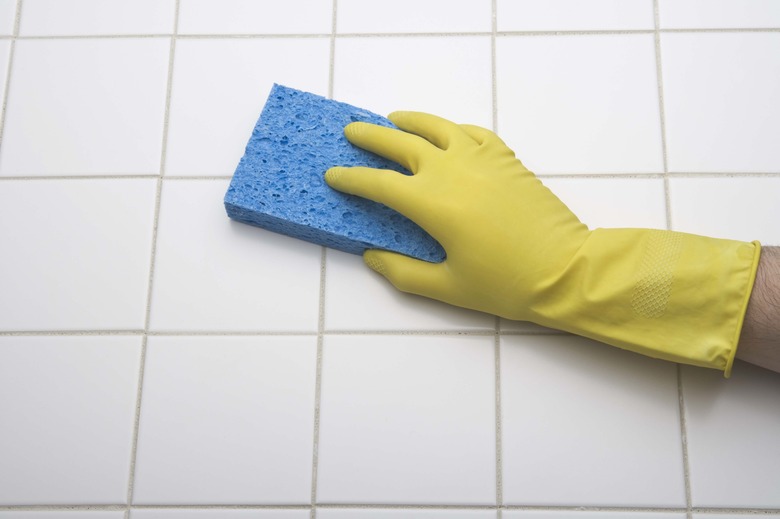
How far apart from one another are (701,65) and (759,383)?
0.54m

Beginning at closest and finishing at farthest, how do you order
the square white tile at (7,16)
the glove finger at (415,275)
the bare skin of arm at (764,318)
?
the bare skin of arm at (764,318)
the glove finger at (415,275)
the square white tile at (7,16)

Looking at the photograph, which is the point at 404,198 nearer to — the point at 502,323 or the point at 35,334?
the point at 502,323

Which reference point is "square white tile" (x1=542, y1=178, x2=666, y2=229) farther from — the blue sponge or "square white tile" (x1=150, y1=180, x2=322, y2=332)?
"square white tile" (x1=150, y1=180, x2=322, y2=332)

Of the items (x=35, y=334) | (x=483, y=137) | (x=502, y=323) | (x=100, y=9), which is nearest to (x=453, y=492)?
(x=502, y=323)

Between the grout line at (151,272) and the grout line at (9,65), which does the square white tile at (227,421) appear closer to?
the grout line at (151,272)

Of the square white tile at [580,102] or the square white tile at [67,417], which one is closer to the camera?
the square white tile at [67,417]

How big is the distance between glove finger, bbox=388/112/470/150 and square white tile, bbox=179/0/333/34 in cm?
24

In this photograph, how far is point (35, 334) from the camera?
1.13 metres

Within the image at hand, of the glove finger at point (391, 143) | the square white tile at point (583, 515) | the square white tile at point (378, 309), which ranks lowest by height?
the square white tile at point (583, 515)

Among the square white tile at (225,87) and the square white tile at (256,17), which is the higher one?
the square white tile at (256,17)

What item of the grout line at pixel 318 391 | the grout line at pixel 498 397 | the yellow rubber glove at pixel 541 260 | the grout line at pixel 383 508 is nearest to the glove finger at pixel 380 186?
the yellow rubber glove at pixel 541 260

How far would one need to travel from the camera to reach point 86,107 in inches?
48.7

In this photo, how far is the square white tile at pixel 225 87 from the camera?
1199 millimetres

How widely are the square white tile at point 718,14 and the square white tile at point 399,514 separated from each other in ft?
2.87
